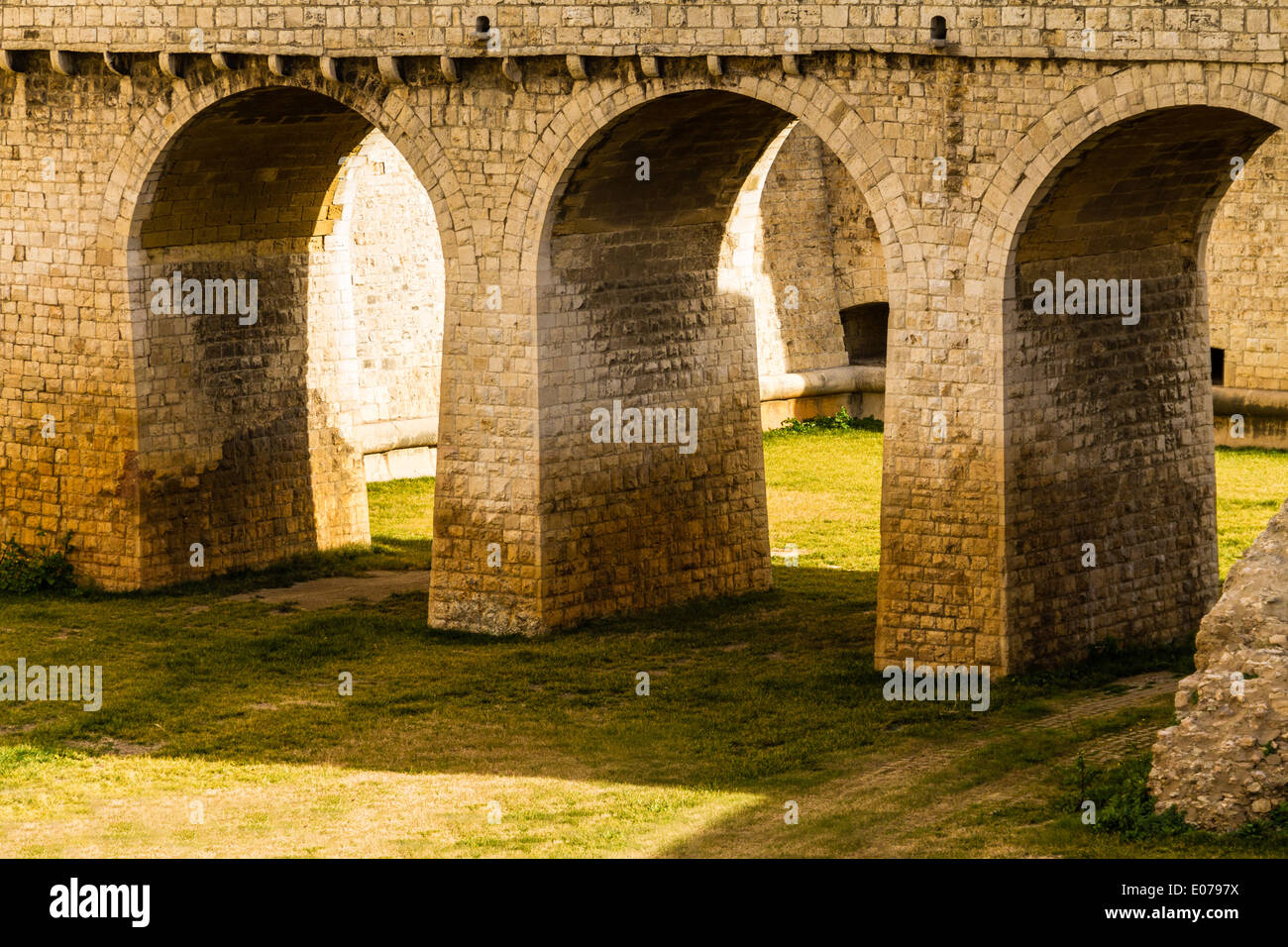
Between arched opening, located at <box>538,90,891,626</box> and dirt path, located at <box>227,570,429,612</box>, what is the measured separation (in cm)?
299

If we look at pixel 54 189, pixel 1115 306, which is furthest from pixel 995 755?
pixel 54 189

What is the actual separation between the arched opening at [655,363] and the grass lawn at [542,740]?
0.69 meters

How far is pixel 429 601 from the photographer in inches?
1046

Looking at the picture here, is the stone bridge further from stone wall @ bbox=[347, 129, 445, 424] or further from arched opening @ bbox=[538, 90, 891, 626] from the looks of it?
stone wall @ bbox=[347, 129, 445, 424]

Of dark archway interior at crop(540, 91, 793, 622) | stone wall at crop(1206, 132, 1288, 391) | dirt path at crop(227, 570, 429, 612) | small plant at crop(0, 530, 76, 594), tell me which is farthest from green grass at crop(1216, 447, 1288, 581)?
small plant at crop(0, 530, 76, 594)

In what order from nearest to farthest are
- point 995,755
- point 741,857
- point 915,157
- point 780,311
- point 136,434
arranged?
point 741,857
point 995,755
point 915,157
point 136,434
point 780,311

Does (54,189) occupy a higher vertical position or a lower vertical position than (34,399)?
higher

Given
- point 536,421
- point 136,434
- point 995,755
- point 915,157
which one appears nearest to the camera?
point 995,755

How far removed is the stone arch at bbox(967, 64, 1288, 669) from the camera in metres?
22.0

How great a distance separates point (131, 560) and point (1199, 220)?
12.6m

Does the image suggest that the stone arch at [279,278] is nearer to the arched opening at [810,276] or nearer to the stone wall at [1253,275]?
the arched opening at [810,276]

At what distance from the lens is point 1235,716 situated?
17938 mm

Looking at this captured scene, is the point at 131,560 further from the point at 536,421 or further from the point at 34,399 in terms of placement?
the point at 536,421

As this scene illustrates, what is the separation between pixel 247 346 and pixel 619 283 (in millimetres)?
5416
